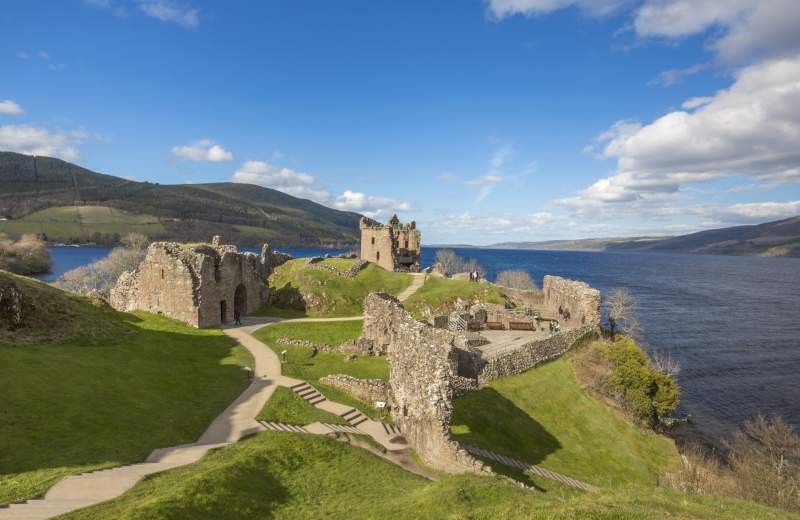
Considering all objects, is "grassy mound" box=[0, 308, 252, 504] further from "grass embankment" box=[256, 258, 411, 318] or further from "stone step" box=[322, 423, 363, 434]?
"grass embankment" box=[256, 258, 411, 318]

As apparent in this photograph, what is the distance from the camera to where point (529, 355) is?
3591 centimetres

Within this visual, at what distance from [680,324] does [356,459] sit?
277 feet

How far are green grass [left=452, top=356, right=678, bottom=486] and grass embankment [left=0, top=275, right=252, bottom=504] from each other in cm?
1500

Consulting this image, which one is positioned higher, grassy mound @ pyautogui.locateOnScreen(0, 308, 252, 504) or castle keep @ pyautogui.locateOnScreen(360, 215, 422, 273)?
castle keep @ pyautogui.locateOnScreen(360, 215, 422, 273)

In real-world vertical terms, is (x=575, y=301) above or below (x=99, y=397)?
Answer: above

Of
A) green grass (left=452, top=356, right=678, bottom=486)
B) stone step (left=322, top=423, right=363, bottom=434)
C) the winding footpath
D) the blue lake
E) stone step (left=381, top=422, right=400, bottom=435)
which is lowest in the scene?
the blue lake

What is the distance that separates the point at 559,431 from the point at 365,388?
46.7ft

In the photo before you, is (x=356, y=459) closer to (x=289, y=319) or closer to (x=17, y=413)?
(x=17, y=413)

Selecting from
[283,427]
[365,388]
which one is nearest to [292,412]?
[283,427]

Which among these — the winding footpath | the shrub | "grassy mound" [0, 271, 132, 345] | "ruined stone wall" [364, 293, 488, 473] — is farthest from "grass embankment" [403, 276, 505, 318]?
Answer: the shrub

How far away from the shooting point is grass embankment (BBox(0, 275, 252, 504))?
14344mm

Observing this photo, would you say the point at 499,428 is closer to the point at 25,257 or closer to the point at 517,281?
the point at 517,281

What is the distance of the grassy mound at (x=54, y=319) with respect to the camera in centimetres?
2480

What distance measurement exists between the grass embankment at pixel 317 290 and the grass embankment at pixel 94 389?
16.1 meters
